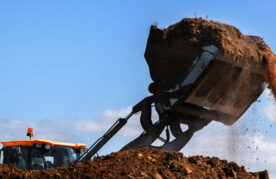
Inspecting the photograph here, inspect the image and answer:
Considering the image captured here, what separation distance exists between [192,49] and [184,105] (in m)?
1.00

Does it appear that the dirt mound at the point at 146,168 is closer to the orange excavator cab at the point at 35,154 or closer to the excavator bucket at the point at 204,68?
the orange excavator cab at the point at 35,154

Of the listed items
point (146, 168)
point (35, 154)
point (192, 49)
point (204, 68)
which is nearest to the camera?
point (146, 168)

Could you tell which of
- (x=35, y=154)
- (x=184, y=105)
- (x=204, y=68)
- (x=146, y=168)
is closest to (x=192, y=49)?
(x=204, y=68)

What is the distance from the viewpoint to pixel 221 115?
837 cm

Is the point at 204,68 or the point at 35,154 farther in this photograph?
the point at 35,154

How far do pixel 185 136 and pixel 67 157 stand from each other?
224cm

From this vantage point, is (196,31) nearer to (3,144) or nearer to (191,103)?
(191,103)

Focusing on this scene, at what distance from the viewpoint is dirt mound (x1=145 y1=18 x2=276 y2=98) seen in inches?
297

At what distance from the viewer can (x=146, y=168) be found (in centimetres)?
579

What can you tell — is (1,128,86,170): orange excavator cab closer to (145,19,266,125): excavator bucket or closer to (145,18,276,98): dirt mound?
(145,19,266,125): excavator bucket

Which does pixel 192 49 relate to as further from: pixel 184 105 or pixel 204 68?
pixel 184 105

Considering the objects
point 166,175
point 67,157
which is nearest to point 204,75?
point 166,175

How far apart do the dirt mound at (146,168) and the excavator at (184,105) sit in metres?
1.43

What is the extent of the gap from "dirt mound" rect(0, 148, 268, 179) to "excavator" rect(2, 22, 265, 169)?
143 centimetres
